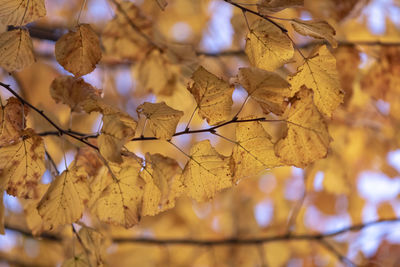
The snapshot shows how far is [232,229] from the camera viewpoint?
62.4 inches

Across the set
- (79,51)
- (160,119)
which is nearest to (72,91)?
(79,51)

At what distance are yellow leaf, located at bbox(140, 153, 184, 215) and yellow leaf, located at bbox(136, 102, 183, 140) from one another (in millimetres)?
37

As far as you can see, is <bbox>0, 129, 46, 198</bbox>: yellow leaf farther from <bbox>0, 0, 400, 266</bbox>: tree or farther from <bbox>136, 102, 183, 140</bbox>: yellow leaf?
<bbox>136, 102, 183, 140</bbox>: yellow leaf

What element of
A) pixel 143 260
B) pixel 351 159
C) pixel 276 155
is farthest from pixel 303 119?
pixel 351 159

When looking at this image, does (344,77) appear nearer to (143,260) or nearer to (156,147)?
(156,147)

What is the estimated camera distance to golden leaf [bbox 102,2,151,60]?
36.9 inches

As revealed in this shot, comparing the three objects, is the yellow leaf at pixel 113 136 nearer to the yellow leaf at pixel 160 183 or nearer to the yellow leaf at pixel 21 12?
the yellow leaf at pixel 160 183

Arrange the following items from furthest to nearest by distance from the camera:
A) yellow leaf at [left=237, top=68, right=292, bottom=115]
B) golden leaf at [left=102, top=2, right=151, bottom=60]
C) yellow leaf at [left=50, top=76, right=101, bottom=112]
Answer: golden leaf at [left=102, top=2, right=151, bottom=60]
yellow leaf at [left=50, top=76, right=101, bottom=112]
yellow leaf at [left=237, top=68, right=292, bottom=115]

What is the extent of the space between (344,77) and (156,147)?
0.89 m

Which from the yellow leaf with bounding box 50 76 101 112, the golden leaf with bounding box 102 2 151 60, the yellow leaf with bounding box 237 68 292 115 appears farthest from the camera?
the golden leaf with bounding box 102 2 151 60

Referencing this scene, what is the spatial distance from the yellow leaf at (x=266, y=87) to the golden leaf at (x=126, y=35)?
472 mm

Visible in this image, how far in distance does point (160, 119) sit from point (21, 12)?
250 mm

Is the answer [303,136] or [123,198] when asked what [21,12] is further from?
[303,136]

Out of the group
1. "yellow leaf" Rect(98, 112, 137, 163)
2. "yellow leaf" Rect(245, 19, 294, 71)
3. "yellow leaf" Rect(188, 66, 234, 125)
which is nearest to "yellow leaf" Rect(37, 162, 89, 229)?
"yellow leaf" Rect(98, 112, 137, 163)
